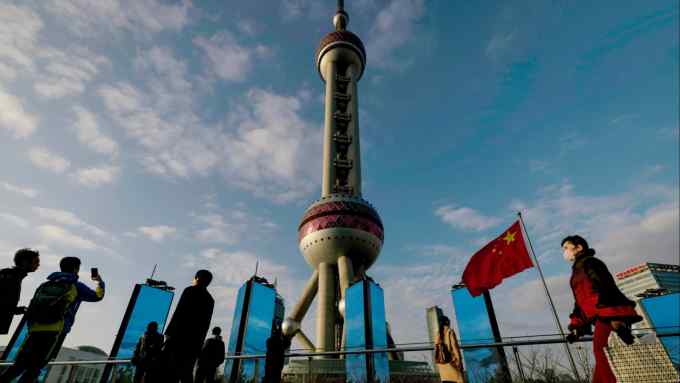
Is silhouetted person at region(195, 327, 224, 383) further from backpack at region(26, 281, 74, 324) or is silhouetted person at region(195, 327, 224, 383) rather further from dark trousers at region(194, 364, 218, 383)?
backpack at region(26, 281, 74, 324)

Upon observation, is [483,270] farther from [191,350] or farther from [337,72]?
[337,72]

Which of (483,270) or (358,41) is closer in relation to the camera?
(483,270)

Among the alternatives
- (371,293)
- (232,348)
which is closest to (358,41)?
(371,293)

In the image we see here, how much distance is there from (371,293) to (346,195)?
36.9 ft

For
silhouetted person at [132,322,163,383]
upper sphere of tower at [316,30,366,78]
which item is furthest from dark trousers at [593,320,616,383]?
upper sphere of tower at [316,30,366,78]

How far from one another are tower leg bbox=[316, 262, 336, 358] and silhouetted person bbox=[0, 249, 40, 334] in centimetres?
2077

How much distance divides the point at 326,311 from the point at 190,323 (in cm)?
Answer: 2237

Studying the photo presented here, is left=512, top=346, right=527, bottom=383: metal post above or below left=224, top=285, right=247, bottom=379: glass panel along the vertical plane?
below

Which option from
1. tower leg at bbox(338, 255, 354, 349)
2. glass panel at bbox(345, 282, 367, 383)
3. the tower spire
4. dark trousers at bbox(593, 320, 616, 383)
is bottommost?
dark trousers at bbox(593, 320, 616, 383)

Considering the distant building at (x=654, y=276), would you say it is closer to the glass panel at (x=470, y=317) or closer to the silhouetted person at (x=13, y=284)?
the glass panel at (x=470, y=317)

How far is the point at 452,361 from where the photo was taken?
5277 mm

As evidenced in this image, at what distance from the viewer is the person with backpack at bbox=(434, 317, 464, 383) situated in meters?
5.23

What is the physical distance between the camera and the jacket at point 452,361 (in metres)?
5.22

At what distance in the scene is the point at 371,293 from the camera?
19.5m
